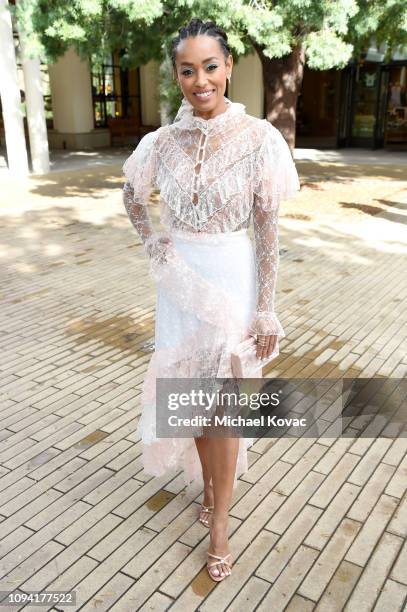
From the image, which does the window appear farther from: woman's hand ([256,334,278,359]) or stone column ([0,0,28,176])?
woman's hand ([256,334,278,359])

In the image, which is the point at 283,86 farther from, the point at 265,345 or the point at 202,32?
the point at 265,345

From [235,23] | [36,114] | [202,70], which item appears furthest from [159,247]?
[36,114]

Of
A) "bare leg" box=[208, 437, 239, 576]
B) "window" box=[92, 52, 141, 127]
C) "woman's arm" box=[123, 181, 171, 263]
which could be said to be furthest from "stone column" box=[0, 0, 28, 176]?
"bare leg" box=[208, 437, 239, 576]

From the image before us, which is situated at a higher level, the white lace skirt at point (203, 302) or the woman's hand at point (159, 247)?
the woman's hand at point (159, 247)

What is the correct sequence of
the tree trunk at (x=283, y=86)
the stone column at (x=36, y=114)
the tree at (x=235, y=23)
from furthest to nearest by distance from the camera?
the stone column at (x=36, y=114) < the tree trunk at (x=283, y=86) < the tree at (x=235, y=23)

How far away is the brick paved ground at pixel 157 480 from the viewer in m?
2.36

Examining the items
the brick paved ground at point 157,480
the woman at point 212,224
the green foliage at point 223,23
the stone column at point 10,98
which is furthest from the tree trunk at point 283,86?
the woman at point 212,224

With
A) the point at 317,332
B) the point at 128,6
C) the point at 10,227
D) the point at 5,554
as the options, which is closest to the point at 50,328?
the point at 317,332

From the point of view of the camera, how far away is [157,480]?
9.92ft

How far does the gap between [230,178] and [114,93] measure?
65.9 feet

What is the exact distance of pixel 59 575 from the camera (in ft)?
7.87

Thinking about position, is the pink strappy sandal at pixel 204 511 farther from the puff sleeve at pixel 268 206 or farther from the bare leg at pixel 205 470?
the puff sleeve at pixel 268 206

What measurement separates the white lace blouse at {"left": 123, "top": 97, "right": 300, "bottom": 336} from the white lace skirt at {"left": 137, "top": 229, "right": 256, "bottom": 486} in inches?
2.3

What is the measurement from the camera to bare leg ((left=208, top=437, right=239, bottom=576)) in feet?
7.69
